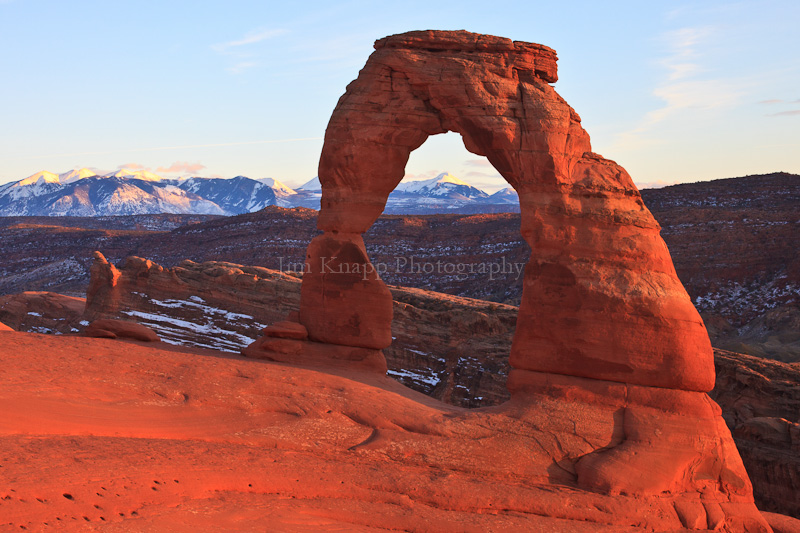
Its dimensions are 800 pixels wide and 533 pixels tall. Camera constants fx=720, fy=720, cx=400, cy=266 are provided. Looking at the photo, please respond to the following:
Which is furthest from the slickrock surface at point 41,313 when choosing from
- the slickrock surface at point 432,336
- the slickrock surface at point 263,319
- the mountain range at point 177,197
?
the mountain range at point 177,197

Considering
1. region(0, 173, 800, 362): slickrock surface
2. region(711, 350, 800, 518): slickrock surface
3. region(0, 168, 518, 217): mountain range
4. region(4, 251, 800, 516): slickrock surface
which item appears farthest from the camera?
region(0, 168, 518, 217): mountain range

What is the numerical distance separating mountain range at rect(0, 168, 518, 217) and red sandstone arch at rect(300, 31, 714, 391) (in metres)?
128

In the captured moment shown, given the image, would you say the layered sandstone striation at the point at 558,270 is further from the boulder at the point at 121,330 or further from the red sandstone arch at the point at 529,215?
the boulder at the point at 121,330

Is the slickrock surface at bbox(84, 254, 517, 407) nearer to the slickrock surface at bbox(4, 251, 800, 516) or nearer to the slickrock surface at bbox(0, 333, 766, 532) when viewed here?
the slickrock surface at bbox(4, 251, 800, 516)

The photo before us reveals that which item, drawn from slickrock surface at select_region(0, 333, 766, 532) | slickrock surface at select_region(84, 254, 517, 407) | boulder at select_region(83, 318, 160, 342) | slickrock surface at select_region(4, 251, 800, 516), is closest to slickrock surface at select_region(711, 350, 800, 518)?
slickrock surface at select_region(4, 251, 800, 516)

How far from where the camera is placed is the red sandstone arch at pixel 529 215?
1213 centimetres

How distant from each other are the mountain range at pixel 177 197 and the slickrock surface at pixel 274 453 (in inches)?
5178

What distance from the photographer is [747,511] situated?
37.5ft

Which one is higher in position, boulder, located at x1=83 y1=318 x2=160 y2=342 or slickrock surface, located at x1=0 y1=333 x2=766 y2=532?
boulder, located at x1=83 y1=318 x2=160 y2=342

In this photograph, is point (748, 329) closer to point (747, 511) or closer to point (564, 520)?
point (747, 511)

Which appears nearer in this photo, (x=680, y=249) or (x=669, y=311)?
(x=669, y=311)

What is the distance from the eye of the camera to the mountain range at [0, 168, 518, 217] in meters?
148

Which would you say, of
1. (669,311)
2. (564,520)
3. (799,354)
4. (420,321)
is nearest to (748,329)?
(799,354)

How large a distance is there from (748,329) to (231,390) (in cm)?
3030
